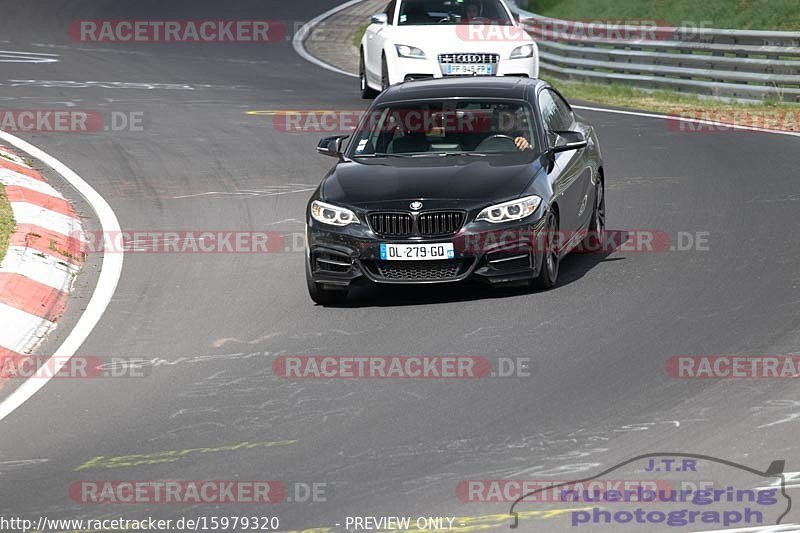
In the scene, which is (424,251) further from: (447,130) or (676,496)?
(676,496)

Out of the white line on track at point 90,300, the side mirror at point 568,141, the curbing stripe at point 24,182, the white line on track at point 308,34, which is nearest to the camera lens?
the white line on track at point 90,300

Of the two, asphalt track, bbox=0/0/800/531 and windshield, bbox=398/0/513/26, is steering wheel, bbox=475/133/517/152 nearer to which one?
asphalt track, bbox=0/0/800/531

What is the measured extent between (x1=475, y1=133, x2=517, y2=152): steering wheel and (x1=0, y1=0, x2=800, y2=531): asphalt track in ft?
3.62

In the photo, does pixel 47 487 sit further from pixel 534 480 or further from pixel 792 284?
pixel 792 284

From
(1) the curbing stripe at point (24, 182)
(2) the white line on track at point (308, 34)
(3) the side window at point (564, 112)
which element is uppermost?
(3) the side window at point (564, 112)

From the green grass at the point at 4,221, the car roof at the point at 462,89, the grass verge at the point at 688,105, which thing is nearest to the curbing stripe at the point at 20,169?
the green grass at the point at 4,221

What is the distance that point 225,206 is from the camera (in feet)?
50.3

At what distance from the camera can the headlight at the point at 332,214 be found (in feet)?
36.5

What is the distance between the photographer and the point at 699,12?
31891 mm

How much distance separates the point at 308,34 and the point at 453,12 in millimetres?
12352

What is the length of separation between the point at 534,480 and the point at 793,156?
11.4 meters

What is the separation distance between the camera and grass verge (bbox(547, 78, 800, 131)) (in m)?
21.4

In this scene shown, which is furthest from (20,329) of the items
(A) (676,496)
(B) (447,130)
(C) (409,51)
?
(C) (409,51)

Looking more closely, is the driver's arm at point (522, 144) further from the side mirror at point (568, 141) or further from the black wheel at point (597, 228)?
the black wheel at point (597, 228)
